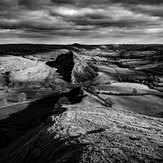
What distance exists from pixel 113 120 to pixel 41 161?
2242 centimetres

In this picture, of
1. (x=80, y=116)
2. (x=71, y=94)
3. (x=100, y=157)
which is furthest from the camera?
(x=71, y=94)

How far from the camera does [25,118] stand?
14538 centimetres

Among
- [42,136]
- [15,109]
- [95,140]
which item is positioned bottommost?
[15,109]

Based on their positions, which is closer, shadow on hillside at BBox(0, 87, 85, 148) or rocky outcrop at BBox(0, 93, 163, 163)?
rocky outcrop at BBox(0, 93, 163, 163)

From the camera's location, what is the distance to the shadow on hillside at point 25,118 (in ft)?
380

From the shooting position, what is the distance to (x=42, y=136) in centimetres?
4809

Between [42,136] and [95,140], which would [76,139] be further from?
[42,136]

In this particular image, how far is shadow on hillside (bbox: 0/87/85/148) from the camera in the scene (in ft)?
380

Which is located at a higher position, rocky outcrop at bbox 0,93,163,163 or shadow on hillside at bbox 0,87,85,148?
rocky outcrop at bbox 0,93,163,163

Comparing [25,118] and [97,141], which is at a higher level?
[97,141]

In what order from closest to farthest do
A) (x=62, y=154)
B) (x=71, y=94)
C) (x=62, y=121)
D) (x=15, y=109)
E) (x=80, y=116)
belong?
(x=62, y=154) → (x=62, y=121) → (x=80, y=116) → (x=15, y=109) → (x=71, y=94)

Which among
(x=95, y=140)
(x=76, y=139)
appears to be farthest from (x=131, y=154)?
(x=76, y=139)

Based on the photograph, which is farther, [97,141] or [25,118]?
[25,118]

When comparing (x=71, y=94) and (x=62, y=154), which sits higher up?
(x=62, y=154)
